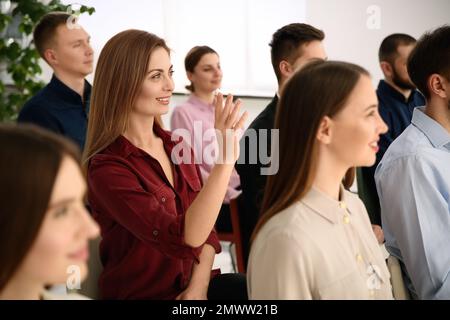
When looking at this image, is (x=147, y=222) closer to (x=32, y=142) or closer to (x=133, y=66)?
(x=133, y=66)

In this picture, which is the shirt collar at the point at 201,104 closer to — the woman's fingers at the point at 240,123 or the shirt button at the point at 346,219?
the woman's fingers at the point at 240,123

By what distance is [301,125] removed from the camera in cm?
140

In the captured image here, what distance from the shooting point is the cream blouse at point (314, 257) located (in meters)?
1.28

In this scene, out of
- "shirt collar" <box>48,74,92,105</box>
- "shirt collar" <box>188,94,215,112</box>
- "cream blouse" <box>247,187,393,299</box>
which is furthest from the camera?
"shirt collar" <box>188,94,215,112</box>

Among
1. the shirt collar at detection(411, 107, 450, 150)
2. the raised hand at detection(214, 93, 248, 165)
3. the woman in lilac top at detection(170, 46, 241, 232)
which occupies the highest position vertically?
the raised hand at detection(214, 93, 248, 165)

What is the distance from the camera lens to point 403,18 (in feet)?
20.9

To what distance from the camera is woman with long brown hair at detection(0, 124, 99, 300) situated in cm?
99

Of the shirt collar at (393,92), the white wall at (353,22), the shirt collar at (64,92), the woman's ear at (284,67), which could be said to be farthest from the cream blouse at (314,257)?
the white wall at (353,22)

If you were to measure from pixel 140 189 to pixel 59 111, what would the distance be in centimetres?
131

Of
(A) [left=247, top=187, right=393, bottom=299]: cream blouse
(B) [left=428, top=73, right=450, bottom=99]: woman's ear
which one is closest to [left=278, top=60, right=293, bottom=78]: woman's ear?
(B) [left=428, top=73, right=450, bottom=99]: woman's ear

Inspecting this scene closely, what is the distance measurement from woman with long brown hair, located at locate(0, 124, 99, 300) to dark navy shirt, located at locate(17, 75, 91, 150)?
1857 millimetres

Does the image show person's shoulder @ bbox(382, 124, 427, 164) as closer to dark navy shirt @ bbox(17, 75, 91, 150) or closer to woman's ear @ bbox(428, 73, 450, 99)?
woman's ear @ bbox(428, 73, 450, 99)

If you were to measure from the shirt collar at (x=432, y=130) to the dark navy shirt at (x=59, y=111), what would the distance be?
59.8 inches

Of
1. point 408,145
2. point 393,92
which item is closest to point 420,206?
point 408,145
